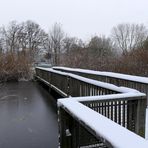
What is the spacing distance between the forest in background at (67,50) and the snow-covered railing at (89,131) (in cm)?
1248

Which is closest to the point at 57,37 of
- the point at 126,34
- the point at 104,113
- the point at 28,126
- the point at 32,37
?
the point at 32,37

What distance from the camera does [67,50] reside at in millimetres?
38719

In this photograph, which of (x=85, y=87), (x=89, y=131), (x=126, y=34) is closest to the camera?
(x=89, y=131)

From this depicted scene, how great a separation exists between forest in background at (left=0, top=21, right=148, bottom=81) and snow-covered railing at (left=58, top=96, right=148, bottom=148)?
491 inches

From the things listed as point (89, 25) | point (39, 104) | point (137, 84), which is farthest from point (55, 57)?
point (137, 84)

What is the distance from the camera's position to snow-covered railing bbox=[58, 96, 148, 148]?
63.7 inches

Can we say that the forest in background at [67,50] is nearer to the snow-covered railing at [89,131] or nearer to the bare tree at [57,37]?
the bare tree at [57,37]

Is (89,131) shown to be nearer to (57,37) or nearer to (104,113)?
(104,113)

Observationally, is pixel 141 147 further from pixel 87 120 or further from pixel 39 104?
pixel 39 104

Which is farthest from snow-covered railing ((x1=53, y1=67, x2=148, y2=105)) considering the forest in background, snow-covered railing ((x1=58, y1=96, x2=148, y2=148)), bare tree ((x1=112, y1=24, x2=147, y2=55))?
bare tree ((x1=112, y1=24, x2=147, y2=55))

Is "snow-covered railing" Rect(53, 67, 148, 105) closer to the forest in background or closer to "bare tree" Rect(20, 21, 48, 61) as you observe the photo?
the forest in background

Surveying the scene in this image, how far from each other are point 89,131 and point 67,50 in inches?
1453

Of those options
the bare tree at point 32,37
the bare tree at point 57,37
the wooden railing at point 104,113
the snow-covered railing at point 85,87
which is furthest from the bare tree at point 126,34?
the wooden railing at point 104,113

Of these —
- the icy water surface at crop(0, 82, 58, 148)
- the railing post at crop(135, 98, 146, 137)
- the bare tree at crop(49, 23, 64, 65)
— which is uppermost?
the bare tree at crop(49, 23, 64, 65)
